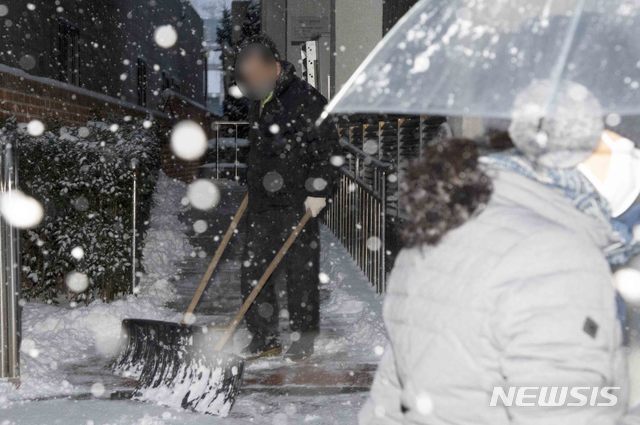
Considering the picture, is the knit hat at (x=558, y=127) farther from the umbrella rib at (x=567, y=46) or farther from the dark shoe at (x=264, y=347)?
the dark shoe at (x=264, y=347)

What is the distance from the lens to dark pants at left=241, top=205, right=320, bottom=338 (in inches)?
231

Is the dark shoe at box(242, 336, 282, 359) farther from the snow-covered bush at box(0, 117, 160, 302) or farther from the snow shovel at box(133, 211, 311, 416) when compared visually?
the snow-covered bush at box(0, 117, 160, 302)

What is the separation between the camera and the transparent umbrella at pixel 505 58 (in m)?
2.38

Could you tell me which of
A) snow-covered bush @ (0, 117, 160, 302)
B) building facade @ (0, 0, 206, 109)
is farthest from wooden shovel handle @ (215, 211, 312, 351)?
building facade @ (0, 0, 206, 109)

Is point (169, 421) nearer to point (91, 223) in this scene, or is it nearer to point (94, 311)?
point (94, 311)

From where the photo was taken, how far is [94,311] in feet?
22.4

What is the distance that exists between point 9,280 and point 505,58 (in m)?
3.53

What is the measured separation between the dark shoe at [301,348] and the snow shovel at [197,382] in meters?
0.72

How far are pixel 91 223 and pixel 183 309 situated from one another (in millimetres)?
1118

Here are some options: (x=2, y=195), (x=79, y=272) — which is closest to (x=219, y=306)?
(x=79, y=272)

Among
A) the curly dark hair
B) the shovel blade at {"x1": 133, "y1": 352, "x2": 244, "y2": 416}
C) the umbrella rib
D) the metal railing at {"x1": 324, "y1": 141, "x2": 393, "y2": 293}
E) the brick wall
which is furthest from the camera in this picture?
the brick wall

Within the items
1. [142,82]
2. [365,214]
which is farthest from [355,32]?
[142,82]

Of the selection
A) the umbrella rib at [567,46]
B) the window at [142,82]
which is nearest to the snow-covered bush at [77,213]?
the umbrella rib at [567,46]

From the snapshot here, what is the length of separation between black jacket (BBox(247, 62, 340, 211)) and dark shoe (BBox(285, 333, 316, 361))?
2.92 feet
